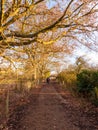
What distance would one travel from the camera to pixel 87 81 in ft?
55.7

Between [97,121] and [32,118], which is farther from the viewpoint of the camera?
[32,118]

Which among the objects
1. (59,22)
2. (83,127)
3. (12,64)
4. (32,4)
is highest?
(32,4)

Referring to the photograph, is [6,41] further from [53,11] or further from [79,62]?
[79,62]

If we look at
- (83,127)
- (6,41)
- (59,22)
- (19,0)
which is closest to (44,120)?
(83,127)

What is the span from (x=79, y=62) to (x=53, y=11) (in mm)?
40570

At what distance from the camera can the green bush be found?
52.6 ft

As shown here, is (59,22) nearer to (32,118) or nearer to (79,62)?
(32,118)

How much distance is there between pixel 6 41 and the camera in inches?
429

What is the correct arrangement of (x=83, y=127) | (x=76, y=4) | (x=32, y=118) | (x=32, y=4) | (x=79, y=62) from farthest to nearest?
(x=79, y=62) → (x=76, y=4) → (x=32, y=4) → (x=32, y=118) → (x=83, y=127)

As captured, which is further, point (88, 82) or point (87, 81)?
point (87, 81)

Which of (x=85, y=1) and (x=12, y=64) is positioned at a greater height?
(x=85, y=1)

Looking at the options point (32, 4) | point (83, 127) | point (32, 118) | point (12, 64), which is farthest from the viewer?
point (12, 64)

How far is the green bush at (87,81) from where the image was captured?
16047mm

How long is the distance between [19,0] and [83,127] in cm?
674
